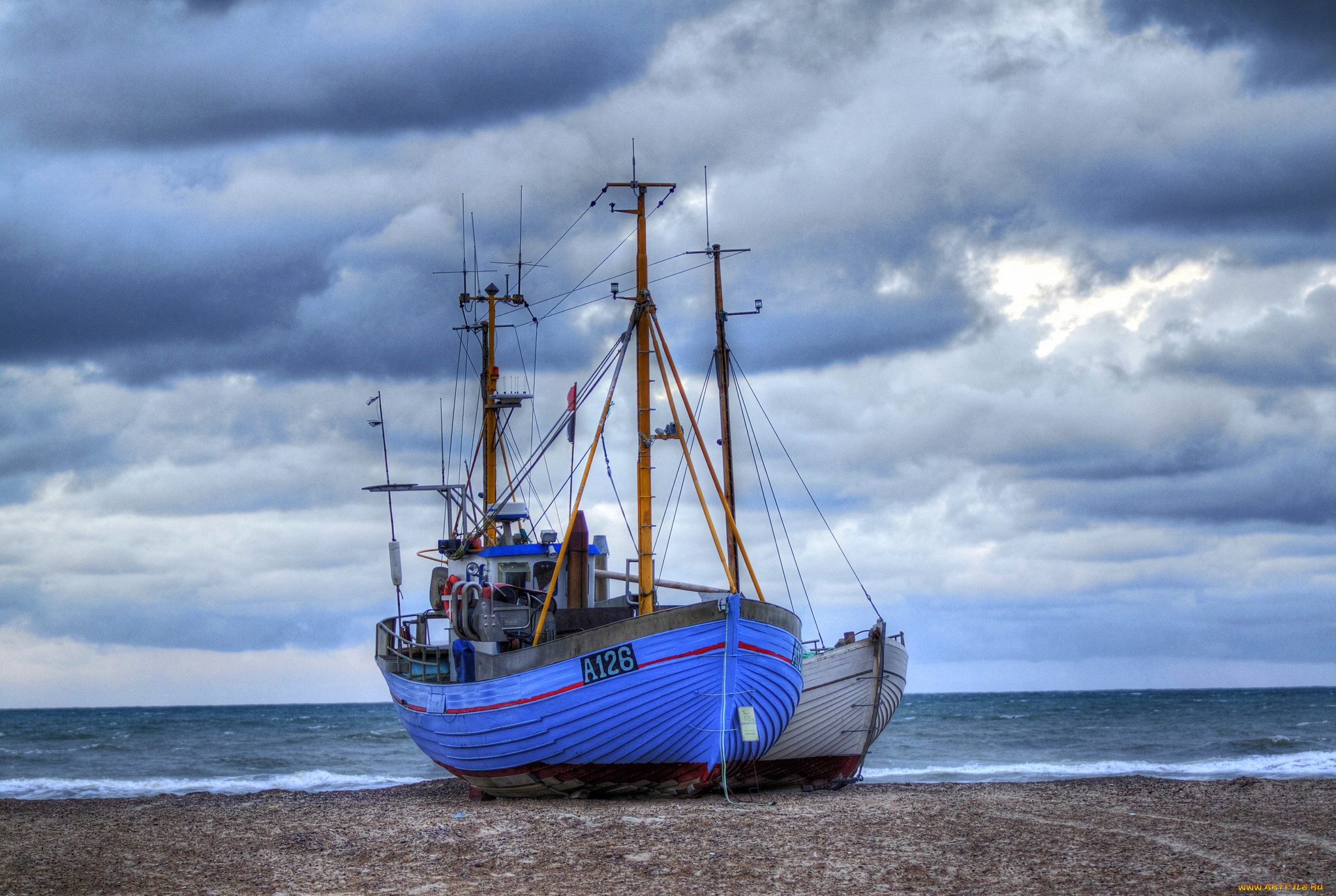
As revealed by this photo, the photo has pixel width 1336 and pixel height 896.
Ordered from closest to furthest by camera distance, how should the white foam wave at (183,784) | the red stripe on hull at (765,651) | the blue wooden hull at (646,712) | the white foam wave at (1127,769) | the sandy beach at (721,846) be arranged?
the sandy beach at (721,846) < the blue wooden hull at (646,712) < the red stripe on hull at (765,651) < the white foam wave at (1127,769) < the white foam wave at (183,784)

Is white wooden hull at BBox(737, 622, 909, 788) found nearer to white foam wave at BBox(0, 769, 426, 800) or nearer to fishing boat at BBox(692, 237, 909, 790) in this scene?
fishing boat at BBox(692, 237, 909, 790)

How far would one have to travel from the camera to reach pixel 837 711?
24328 millimetres

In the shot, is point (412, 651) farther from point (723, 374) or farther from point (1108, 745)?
point (1108, 745)

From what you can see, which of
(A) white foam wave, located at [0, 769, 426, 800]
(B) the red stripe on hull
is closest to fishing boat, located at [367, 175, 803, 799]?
(B) the red stripe on hull

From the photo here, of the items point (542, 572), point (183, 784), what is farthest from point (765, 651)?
point (183, 784)

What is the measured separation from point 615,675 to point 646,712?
2.56 ft

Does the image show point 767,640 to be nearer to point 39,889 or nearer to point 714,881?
point 714,881

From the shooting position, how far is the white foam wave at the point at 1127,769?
31.8 metres

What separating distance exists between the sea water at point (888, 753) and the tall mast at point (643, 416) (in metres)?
16.0

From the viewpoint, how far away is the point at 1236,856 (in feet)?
44.5

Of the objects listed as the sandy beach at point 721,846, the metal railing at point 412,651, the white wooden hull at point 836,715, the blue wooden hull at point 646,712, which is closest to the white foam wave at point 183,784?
the metal railing at point 412,651

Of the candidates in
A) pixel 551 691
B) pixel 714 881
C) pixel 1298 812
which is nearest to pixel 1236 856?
pixel 1298 812

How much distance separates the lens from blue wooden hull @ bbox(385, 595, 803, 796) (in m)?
17.9

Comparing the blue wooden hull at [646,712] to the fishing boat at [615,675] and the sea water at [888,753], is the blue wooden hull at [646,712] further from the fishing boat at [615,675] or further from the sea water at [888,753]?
the sea water at [888,753]
